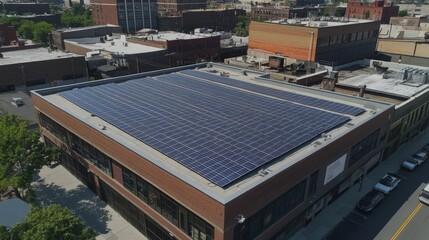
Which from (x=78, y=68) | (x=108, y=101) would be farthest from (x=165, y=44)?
(x=108, y=101)

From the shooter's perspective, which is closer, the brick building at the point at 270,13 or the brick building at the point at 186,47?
the brick building at the point at 186,47

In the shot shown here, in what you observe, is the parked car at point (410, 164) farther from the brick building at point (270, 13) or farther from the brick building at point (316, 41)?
the brick building at point (270, 13)

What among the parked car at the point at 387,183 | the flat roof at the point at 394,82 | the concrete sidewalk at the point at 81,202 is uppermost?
the flat roof at the point at 394,82

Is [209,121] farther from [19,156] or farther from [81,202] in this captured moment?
[19,156]

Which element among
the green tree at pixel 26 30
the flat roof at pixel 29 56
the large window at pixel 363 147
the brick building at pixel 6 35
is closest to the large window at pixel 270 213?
the large window at pixel 363 147

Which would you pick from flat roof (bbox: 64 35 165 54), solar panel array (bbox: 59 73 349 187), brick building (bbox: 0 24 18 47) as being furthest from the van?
brick building (bbox: 0 24 18 47)

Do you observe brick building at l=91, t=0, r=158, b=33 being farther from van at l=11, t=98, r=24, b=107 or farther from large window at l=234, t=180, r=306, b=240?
large window at l=234, t=180, r=306, b=240

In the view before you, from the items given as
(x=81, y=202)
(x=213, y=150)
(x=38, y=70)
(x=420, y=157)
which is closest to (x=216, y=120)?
(x=213, y=150)
